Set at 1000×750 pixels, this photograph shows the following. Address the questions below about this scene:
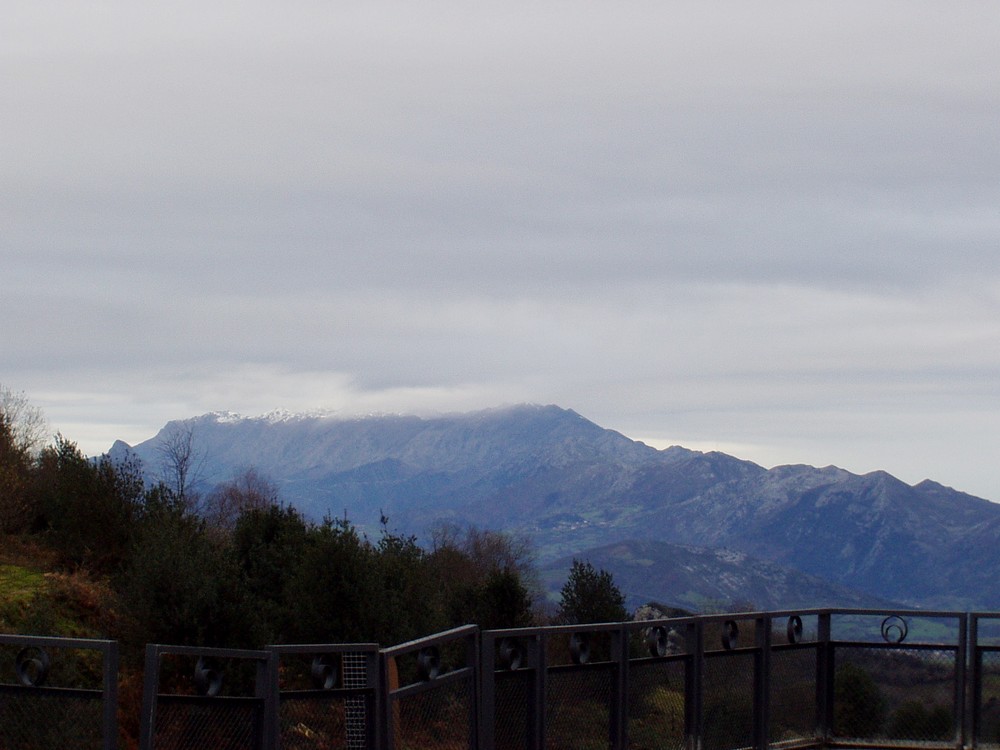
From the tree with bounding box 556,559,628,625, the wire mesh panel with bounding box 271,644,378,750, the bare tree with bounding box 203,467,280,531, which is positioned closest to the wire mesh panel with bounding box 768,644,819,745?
the wire mesh panel with bounding box 271,644,378,750

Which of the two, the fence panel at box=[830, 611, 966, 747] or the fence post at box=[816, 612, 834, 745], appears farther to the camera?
the fence post at box=[816, 612, 834, 745]

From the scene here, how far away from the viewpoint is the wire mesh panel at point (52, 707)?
820 centimetres

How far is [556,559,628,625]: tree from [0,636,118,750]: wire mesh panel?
30838 mm

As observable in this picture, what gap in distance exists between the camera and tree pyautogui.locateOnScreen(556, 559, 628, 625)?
129 feet

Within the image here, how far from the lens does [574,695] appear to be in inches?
420

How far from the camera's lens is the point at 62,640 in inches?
321

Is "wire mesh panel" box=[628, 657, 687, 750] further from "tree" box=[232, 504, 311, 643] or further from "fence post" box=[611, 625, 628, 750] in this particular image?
"tree" box=[232, 504, 311, 643]

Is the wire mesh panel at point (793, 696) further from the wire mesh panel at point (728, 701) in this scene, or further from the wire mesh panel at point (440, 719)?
the wire mesh panel at point (440, 719)

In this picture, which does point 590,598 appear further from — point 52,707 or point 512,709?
point 52,707

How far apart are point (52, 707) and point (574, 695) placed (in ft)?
13.8

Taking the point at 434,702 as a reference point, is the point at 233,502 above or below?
below

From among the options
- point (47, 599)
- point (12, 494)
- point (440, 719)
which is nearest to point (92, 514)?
point (12, 494)

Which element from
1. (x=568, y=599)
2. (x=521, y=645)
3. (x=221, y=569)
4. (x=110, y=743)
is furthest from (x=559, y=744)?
(x=568, y=599)

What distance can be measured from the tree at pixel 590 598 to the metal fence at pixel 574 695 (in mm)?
25296
